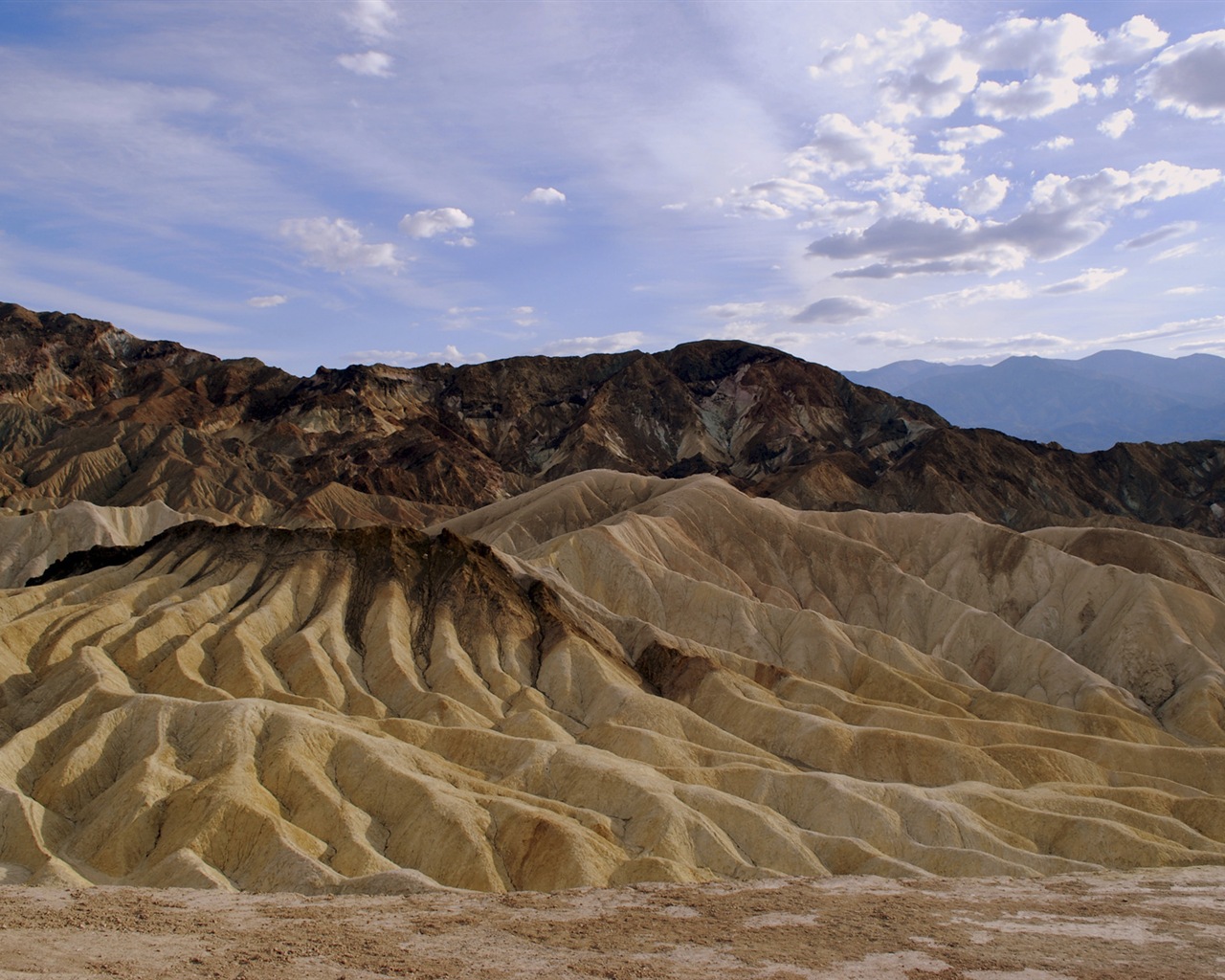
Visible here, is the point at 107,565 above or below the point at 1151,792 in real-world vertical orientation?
above

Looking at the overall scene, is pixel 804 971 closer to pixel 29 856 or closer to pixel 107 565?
pixel 29 856

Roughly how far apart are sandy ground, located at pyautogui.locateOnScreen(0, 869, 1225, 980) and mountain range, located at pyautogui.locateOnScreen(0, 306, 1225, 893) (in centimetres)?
462

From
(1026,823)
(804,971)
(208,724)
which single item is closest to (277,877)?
(208,724)

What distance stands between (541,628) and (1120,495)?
133 meters

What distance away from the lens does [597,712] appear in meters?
59.8

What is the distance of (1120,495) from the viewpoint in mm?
167625

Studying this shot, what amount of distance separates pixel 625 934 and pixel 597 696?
33.0 metres

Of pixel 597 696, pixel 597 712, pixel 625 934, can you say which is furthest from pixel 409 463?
pixel 625 934

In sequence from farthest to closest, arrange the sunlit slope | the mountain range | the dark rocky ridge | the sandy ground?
the dark rocky ridge
the mountain range
the sunlit slope
the sandy ground

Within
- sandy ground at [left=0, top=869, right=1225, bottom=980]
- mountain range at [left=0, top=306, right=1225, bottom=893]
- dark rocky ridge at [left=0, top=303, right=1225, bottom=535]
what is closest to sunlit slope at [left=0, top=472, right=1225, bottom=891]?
mountain range at [left=0, top=306, right=1225, bottom=893]

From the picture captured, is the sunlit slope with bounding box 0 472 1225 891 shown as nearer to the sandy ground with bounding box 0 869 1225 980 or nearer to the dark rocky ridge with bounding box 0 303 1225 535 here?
the sandy ground with bounding box 0 869 1225 980

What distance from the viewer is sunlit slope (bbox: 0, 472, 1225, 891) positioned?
39.2 metres

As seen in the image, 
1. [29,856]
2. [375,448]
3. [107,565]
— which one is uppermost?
[375,448]

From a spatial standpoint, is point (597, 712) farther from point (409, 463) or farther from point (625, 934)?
point (409, 463)
